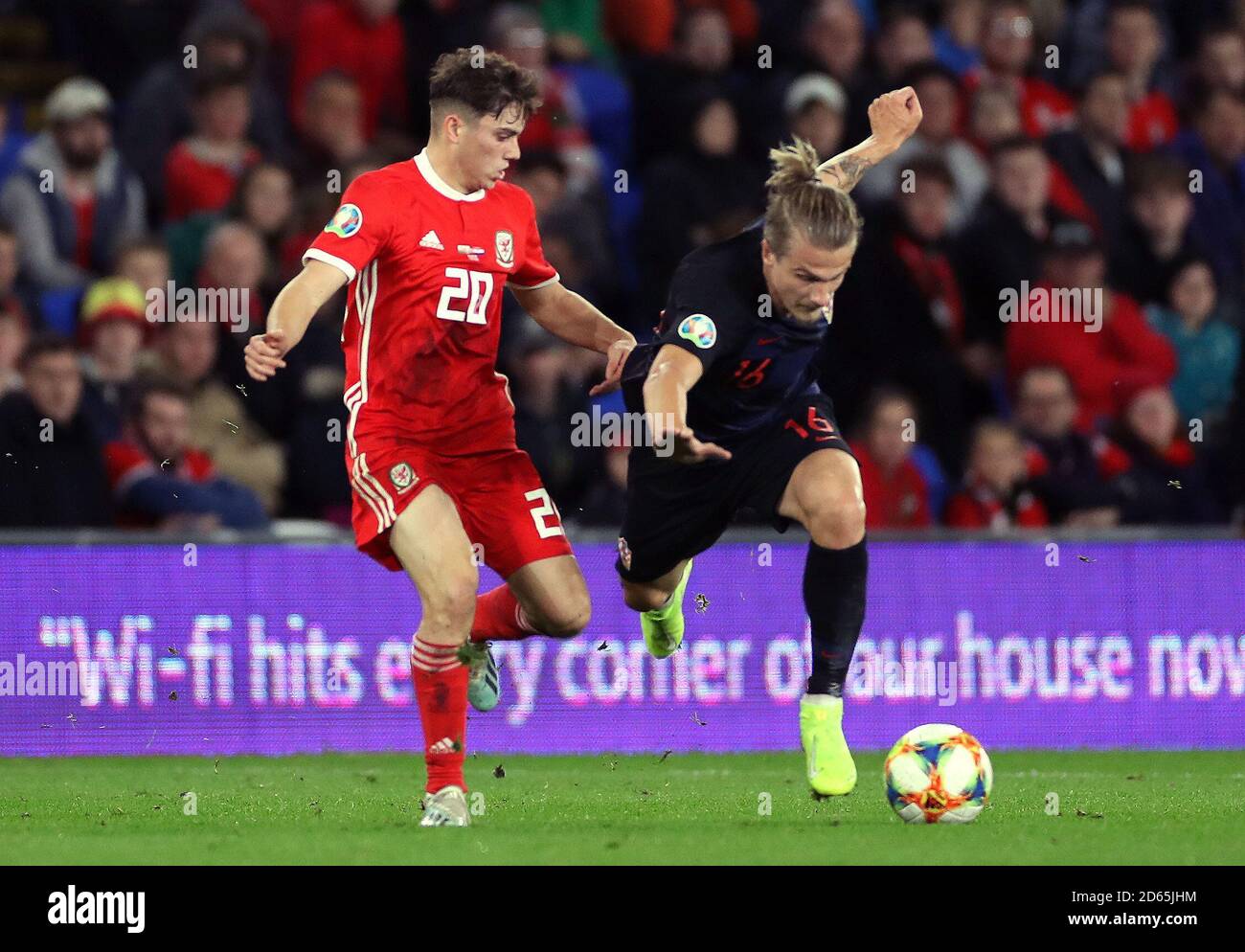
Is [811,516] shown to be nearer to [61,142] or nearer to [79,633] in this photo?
[79,633]

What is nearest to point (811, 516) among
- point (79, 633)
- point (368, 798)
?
point (368, 798)

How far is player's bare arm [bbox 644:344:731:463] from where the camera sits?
6512 millimetres

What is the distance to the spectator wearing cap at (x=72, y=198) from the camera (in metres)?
11.6

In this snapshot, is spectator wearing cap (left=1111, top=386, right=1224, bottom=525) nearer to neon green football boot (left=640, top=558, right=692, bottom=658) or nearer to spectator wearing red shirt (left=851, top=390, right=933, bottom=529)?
spectator wearing red shirt (left=851, top=390, right=933, bottom=529)

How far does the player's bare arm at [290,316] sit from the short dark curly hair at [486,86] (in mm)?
703

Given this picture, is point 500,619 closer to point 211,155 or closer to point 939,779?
point 939,779

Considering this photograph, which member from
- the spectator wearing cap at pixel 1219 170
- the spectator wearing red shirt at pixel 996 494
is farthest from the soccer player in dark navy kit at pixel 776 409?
the spectator wearing cap at pixel 1219 170

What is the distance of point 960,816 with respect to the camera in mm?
6727

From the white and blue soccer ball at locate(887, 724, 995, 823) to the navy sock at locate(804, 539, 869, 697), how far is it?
0.36 metres

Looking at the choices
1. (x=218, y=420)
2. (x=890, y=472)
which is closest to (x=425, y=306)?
(x=218, y=420)

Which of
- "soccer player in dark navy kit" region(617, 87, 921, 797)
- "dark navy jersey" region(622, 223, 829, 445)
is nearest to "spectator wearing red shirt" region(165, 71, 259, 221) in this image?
"soccer player in dark navy kit" region(617, 87, 921, 797)

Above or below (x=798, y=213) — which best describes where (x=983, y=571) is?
below

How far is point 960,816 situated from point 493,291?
232cm

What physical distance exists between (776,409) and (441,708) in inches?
59.3
